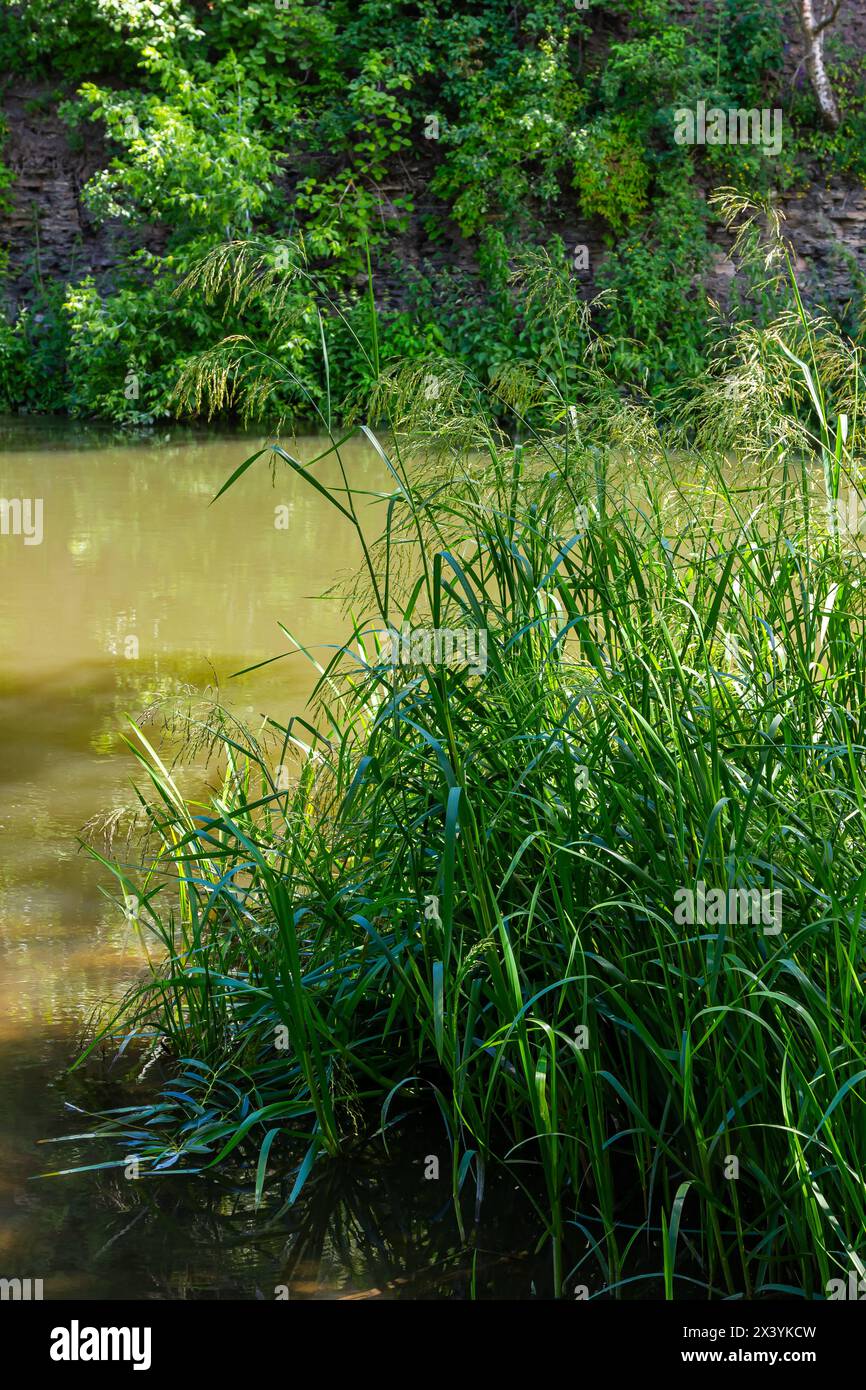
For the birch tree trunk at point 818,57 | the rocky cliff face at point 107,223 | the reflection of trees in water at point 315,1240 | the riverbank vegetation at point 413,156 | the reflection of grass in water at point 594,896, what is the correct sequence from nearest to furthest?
the reflection of grass in water at point 594,896 → the reflection of trees in water at point 315,1240 → the riverbank vegetation at point 413,156 → the birch tree trunk at point 818,57 → the rocky cliff face at point 107,223

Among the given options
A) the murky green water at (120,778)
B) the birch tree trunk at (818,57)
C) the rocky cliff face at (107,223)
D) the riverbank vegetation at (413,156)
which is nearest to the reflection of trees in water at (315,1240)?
the murky green water at (120,778)

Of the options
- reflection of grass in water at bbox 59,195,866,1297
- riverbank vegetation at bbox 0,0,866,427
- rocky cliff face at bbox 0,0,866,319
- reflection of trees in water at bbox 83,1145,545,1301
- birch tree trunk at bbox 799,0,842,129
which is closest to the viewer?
reflection of grass in water at bbox 59,195,866,1297

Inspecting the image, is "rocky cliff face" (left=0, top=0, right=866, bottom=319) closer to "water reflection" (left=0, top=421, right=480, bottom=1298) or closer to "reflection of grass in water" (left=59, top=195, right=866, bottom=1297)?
"water reflection" (left=0, top=421, right=480, bottom=1298)

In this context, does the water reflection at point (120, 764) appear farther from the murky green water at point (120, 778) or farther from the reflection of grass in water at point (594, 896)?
the reflection of grass in water at point (594, 896)

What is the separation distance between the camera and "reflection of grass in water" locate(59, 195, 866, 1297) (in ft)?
6.78

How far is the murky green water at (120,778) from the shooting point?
2.27 m

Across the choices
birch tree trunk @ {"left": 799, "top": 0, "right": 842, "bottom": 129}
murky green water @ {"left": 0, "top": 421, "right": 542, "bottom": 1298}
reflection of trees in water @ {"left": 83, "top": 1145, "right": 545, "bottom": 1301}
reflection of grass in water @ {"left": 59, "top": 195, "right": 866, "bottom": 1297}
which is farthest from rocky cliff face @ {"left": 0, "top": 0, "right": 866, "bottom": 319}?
reflection of trees in water @ {"left": 83, "top": 1145, "right": 545, "bottom": 1301}

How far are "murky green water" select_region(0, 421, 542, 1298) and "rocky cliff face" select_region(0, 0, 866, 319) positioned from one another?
10.4 feet

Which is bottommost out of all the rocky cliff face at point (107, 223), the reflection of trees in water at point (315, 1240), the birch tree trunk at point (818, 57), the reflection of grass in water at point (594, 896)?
the reflection of trees in water at point (315, 1240)

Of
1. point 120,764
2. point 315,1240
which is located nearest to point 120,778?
point 120,764

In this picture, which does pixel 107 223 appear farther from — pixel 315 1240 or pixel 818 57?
pixel 315 1240

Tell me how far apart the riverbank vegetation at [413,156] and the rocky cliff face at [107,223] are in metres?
0.04
